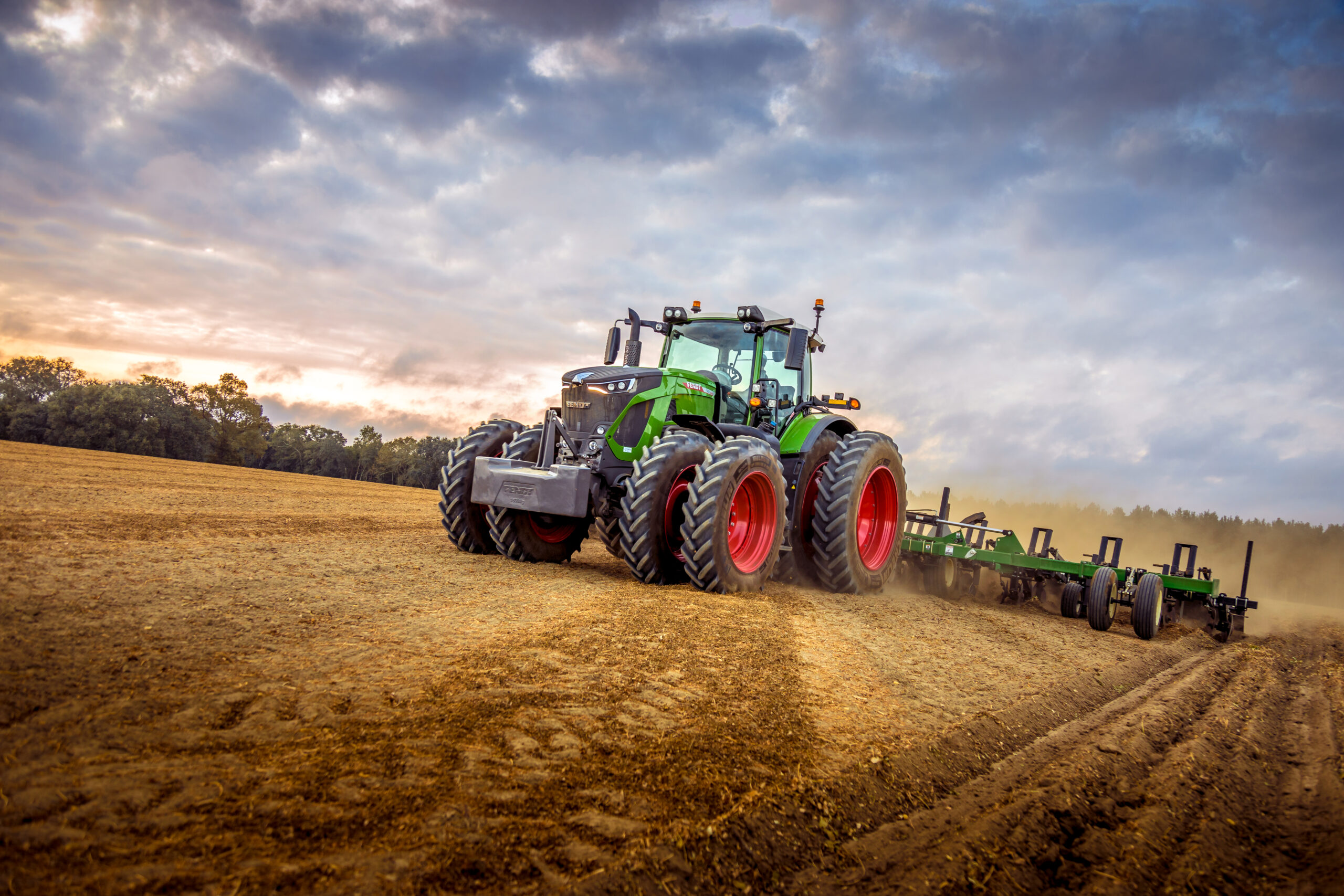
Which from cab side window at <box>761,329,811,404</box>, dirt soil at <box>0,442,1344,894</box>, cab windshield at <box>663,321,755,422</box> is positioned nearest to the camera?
dirt soil at <box>0,442,1344,894</box>

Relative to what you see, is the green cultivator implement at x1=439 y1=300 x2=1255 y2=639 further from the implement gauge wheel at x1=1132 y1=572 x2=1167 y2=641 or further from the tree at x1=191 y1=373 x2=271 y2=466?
the tree at x1=191 y1=373 x2=271 y2=466

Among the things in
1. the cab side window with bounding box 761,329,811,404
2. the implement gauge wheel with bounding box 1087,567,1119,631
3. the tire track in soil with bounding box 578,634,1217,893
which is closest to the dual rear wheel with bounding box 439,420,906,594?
the cab side window with bounding box 761,329,811,404

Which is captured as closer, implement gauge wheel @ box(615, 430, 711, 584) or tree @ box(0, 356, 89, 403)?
implement gauge wheel @ box(615, 430, 711, 584)

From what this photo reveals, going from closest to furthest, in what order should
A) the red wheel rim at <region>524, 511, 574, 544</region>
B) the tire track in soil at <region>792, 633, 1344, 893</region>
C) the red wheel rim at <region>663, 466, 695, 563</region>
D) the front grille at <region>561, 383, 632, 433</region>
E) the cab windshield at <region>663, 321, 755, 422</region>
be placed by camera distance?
the tire track in soil at <region>792, 633, 1344, 893</region>, the red wheel rim at <region>663, 466, 695, 563</region>, the front grille at <region>561, 383, 632, 433</region>, the red wheel rim at <region>524, 511, 574, 544</region>, the cab windshield at <region>663, 321, 755, 422</region>

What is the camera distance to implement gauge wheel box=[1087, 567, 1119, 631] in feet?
25.3

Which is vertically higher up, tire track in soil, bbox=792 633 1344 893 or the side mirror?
the side mirror

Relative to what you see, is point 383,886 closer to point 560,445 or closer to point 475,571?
point 475,571

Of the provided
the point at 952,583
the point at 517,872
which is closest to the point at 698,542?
the point at 517,872

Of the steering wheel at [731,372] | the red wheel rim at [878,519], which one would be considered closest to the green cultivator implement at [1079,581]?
the red wheel rim at [878,519]

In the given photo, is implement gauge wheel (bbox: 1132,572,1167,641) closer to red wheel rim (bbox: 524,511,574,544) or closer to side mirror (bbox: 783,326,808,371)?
side mirror (bbox: 783,326,808,371)

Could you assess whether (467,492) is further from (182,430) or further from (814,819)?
(182,430)

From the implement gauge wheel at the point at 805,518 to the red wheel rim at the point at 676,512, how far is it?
1646mm

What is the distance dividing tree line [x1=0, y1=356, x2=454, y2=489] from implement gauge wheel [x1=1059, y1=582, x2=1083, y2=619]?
56.7 feet

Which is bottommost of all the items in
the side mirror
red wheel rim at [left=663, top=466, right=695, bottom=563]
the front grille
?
red wheel rim at [left=663, top=466, right=695, bottom=563]
